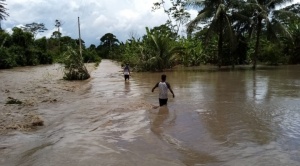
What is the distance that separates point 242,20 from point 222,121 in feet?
79.9

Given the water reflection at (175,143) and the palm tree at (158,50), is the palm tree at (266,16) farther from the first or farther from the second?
the water reflection at (175,143)

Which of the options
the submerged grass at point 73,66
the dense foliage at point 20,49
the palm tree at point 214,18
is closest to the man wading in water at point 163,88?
the submerged grass at point 73,66

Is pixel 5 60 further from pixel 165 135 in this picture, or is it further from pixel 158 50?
pixel 165 135

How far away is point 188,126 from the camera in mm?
8875

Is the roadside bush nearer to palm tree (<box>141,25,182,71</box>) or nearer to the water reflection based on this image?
palm tree (<box>141,25,182,71</box>)

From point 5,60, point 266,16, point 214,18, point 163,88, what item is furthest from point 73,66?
point 5,60

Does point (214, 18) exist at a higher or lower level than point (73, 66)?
higher

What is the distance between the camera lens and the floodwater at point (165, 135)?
6.22 metres

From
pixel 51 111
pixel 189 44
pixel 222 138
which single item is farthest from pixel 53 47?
pixel 222 138

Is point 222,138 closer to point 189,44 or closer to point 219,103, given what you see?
point 219,103

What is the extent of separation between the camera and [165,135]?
799 cm

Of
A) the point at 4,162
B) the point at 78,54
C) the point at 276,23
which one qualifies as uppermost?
the point at 276,23

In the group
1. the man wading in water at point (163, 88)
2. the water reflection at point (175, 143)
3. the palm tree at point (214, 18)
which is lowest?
the water reflection at point (175, 143)

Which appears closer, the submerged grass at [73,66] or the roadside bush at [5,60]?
the submerged grass at [73,66]
